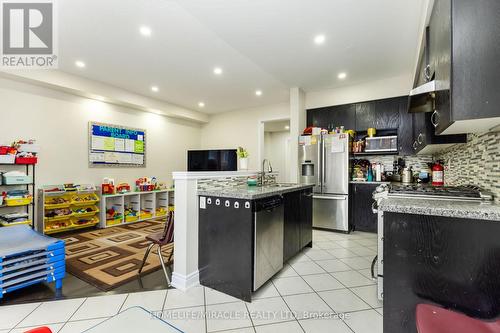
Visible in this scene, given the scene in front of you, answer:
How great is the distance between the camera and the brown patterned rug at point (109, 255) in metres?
2.43

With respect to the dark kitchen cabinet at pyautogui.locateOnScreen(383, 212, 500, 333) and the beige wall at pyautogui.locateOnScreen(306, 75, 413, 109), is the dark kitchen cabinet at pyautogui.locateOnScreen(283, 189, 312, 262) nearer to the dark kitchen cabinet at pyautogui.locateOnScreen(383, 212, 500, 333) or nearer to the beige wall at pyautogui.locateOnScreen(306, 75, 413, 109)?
the dark kitchen cabinet at pyautogui.locateOnScreen(383, 212, 500, 333)

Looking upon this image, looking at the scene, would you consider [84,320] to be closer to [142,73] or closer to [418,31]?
[142,73]

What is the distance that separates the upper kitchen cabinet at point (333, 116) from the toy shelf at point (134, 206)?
3.76 metres

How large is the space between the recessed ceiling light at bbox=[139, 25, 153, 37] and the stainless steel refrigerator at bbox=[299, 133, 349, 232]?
9.86 ft

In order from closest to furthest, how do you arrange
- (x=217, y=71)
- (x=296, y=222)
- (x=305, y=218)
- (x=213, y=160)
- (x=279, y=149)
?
(x=296, y=222)
(x=305, y=218)
(x=217, y=71)
(x=213, y=160)
(x=279, y=149)

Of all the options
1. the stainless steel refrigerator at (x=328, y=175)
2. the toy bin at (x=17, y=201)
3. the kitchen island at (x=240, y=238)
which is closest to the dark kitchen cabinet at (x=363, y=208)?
the stainless steel refrigerator at (x=328, y=175)

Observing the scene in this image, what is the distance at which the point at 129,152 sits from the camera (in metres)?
5.15

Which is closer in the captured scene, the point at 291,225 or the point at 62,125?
the point at 291,225

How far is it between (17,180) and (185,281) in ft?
10.6

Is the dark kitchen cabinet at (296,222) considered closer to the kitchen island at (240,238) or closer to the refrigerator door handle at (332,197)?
the kitchen island at (240,238)

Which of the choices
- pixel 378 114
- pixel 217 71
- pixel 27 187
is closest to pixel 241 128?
pixel 217 71

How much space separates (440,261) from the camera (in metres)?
1.20

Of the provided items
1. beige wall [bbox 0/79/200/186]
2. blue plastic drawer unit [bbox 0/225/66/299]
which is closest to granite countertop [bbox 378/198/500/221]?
blue plastic drawer unit [bbox 0/225/66/299]

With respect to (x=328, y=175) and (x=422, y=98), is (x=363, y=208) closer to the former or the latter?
(x=328, y=175)
